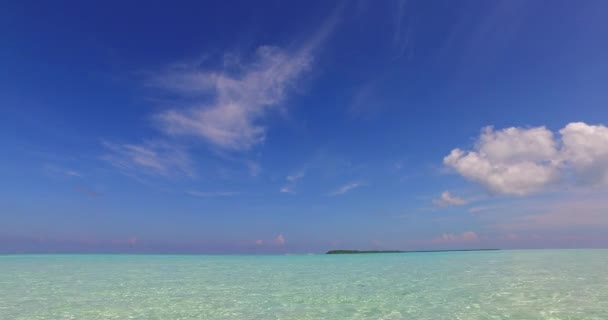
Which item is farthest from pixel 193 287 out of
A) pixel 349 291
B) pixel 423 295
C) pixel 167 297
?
pixel 423 295

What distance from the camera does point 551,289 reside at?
15836mm

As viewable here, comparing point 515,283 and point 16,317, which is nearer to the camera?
point 16,317

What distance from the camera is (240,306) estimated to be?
42.6 feet

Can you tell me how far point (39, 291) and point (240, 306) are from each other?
35.5 feet

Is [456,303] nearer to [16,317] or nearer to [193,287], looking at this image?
[193,287]

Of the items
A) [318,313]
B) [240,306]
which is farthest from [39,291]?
[318,313]

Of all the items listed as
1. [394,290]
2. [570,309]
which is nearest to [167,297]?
[394,290]

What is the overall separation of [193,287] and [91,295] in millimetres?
4678

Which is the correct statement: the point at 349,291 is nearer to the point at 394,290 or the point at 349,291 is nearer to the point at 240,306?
the point at 394,290

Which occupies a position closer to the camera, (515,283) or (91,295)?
(91,295)

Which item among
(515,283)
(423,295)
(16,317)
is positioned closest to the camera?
(16,317)

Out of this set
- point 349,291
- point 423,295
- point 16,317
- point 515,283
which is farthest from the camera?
point 515,283

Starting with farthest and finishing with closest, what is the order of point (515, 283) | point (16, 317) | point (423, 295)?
point (515, 283)
point (423, 295)
point (16, 317)

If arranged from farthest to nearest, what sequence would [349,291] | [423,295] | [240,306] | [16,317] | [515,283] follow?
[515,283]
[349,291]
[423,295]
[240,306]
[16,317]
